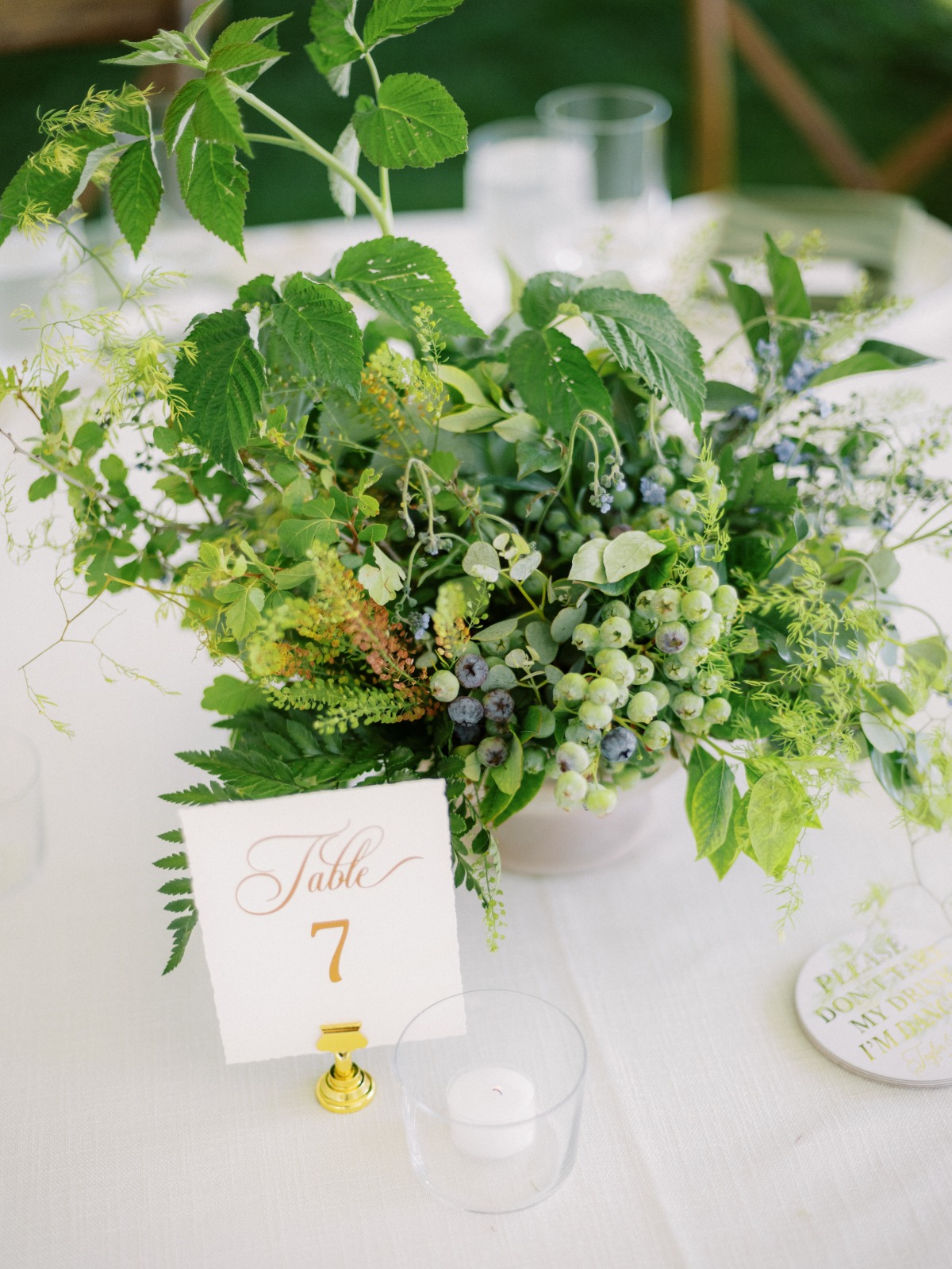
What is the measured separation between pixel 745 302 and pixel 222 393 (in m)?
0.37

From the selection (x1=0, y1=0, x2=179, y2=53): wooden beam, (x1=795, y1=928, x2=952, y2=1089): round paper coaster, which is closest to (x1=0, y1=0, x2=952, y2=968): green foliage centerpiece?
(x1=795, y1=928, x2=952, y2=1089): round paper coaster

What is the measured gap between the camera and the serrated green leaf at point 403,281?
583 millimetres

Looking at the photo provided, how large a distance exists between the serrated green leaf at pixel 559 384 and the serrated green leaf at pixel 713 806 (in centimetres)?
20

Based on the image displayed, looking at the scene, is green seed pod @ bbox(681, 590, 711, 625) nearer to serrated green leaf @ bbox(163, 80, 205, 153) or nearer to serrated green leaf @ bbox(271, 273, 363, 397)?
serrated green leaf @ bbox(271, 273, 363, 397)

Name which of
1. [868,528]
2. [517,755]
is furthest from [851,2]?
[517,755]

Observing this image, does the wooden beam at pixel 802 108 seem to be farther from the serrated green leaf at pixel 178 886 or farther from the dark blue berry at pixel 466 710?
the serrated green leaf at pixel 178 886

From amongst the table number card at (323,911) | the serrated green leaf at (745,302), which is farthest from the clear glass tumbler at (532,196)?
the table number card at (323,911)

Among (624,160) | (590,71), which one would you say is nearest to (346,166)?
(624,160)

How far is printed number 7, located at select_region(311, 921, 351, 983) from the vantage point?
0.58m

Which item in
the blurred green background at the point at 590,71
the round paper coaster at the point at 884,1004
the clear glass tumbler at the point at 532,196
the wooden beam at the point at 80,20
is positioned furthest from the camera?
the blurred green background at the point at 590,71

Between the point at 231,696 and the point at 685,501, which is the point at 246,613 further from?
the point at 685,501

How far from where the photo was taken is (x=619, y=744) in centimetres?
57

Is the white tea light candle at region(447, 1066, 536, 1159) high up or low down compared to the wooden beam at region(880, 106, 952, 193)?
down

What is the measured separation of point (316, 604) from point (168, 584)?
251 millimetres
